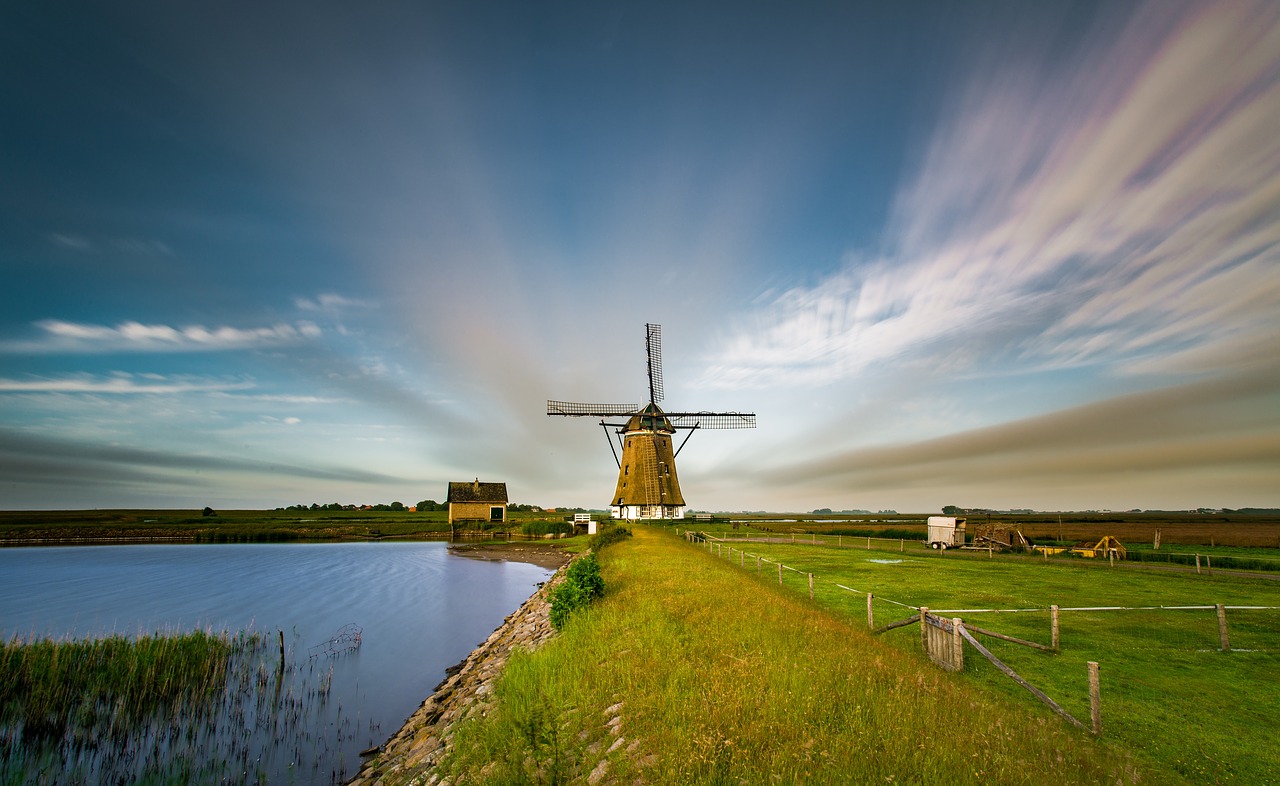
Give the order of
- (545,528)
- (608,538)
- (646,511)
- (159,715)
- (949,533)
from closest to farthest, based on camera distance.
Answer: (159,715)
(608,538)
(949,533)
(646,511)
(545,528)

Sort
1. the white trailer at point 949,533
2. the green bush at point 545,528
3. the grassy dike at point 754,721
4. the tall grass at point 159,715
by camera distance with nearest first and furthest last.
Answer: the grassy dike at point 754,721
the tall grass at point 159,715
the white trailer at point 949,533
the green bush at point 545,528

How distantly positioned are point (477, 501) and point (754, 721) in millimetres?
86584

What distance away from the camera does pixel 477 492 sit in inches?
3479

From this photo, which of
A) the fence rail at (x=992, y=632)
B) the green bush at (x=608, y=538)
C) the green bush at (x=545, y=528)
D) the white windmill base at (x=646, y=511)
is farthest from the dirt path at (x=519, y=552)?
the fence rail at (x=992, y=632)

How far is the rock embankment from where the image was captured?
10.1 m

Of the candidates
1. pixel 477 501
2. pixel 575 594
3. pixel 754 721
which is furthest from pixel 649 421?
pixel 754 721

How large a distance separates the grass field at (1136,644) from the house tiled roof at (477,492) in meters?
64.8

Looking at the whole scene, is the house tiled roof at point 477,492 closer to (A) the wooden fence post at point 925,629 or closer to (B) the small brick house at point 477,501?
(B) the small brick house at point 477,501

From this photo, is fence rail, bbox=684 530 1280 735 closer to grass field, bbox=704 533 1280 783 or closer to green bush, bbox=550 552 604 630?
grass field, bbox=704 533 1280 783

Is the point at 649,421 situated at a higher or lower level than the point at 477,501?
higher

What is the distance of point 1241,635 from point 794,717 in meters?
18.3

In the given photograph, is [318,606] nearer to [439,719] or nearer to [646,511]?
[439,719]

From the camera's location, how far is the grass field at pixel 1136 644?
8906 mm

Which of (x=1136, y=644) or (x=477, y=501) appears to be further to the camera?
(x=477, y=501)
